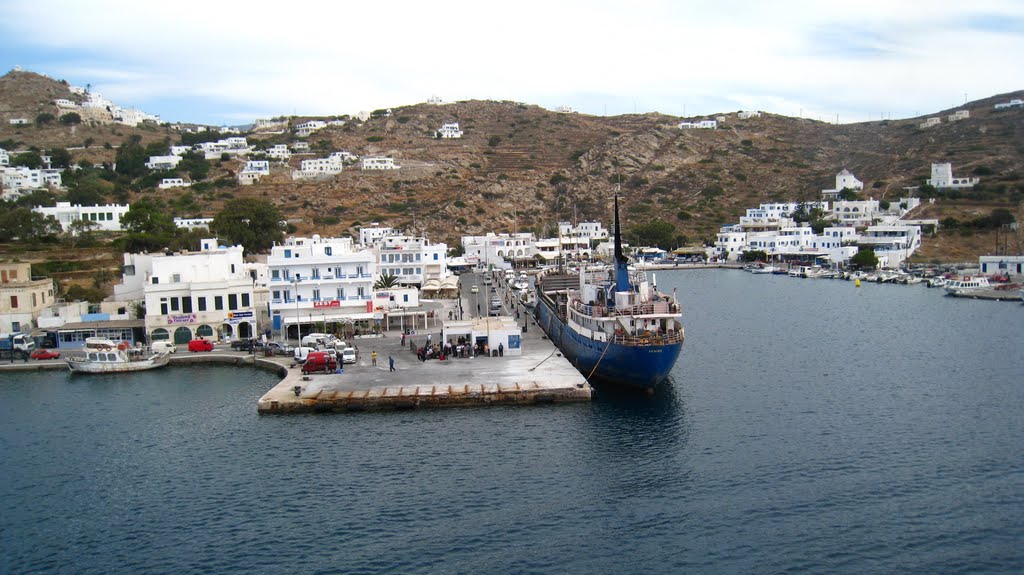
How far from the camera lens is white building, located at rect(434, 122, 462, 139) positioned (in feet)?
537

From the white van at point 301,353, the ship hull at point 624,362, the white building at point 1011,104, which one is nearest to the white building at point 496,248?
the white van at point 301,353

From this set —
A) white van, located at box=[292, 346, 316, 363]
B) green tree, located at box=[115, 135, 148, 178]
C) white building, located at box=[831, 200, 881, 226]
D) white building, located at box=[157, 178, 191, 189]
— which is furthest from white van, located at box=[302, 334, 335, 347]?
green tree, located at box=[115, 135, 148, 178]

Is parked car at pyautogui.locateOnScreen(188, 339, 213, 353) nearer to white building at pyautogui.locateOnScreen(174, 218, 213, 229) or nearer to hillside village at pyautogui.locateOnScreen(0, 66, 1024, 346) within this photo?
hillside village at pyautogui.locateOnScreen(0, 66, 1024, 346)

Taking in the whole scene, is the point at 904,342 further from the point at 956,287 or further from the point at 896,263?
the point at 896,263

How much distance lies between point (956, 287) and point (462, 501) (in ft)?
207

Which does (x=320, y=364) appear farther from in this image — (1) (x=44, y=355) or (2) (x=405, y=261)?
(2) (x=405, y=261)

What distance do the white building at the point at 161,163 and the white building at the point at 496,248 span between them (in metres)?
61.4

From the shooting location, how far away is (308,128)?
176750 millimetres

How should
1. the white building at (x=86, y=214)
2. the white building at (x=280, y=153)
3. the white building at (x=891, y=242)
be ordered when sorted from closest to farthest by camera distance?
the white building at (x=86, y=214) < the white building at (x=891, y=242) < the white building at (x=280, y=153)

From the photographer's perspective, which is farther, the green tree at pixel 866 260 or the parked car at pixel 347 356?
the green tree at pixel 866 260

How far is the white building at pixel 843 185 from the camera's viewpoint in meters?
128

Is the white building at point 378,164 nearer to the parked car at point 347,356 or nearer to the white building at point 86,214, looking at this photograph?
the white building at point 86,214

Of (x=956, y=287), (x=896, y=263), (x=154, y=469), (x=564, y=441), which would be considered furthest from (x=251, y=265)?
(x=896, y=263)

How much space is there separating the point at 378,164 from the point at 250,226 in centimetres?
6512
